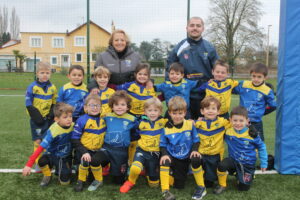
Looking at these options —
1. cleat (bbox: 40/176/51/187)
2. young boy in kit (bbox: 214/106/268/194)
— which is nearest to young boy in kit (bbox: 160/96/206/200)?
young boy in kit (bbox: 214/106/268/194)

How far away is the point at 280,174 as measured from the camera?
11.7 feet

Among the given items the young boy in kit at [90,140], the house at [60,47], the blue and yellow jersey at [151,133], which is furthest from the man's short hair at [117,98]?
the house at [60,47]

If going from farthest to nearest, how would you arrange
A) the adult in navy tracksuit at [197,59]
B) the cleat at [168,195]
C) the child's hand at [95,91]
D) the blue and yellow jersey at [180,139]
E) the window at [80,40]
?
the window at [80,40] < the adult in navy tracksuit at [197,59] < the child's hand at [95,91] < the blue and yellow jersey at [180,139] < the cleat at [168,195]

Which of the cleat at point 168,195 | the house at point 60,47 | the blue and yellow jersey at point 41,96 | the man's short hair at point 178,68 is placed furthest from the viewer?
the house at point 60,47

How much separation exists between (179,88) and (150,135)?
2.50ft

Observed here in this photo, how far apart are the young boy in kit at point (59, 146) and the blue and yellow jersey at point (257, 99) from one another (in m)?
2.19

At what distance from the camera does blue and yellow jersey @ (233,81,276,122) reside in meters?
3.63

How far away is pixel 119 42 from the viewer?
3.79 meters

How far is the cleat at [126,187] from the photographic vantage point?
310cm

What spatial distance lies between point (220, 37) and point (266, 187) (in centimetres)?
1754

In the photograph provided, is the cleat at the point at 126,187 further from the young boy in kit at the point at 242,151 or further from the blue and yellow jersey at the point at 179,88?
the blue and yellow jersey at the point at 179,88

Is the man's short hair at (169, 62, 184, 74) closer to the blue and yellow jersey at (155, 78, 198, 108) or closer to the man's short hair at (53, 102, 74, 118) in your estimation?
the blue and yellow jersey at (155, 78, 198, 108)

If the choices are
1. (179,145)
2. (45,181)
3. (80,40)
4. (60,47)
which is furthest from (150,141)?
(60,47)

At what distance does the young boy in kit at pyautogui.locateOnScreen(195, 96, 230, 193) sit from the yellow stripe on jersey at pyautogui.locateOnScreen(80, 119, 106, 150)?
44.1 inches
